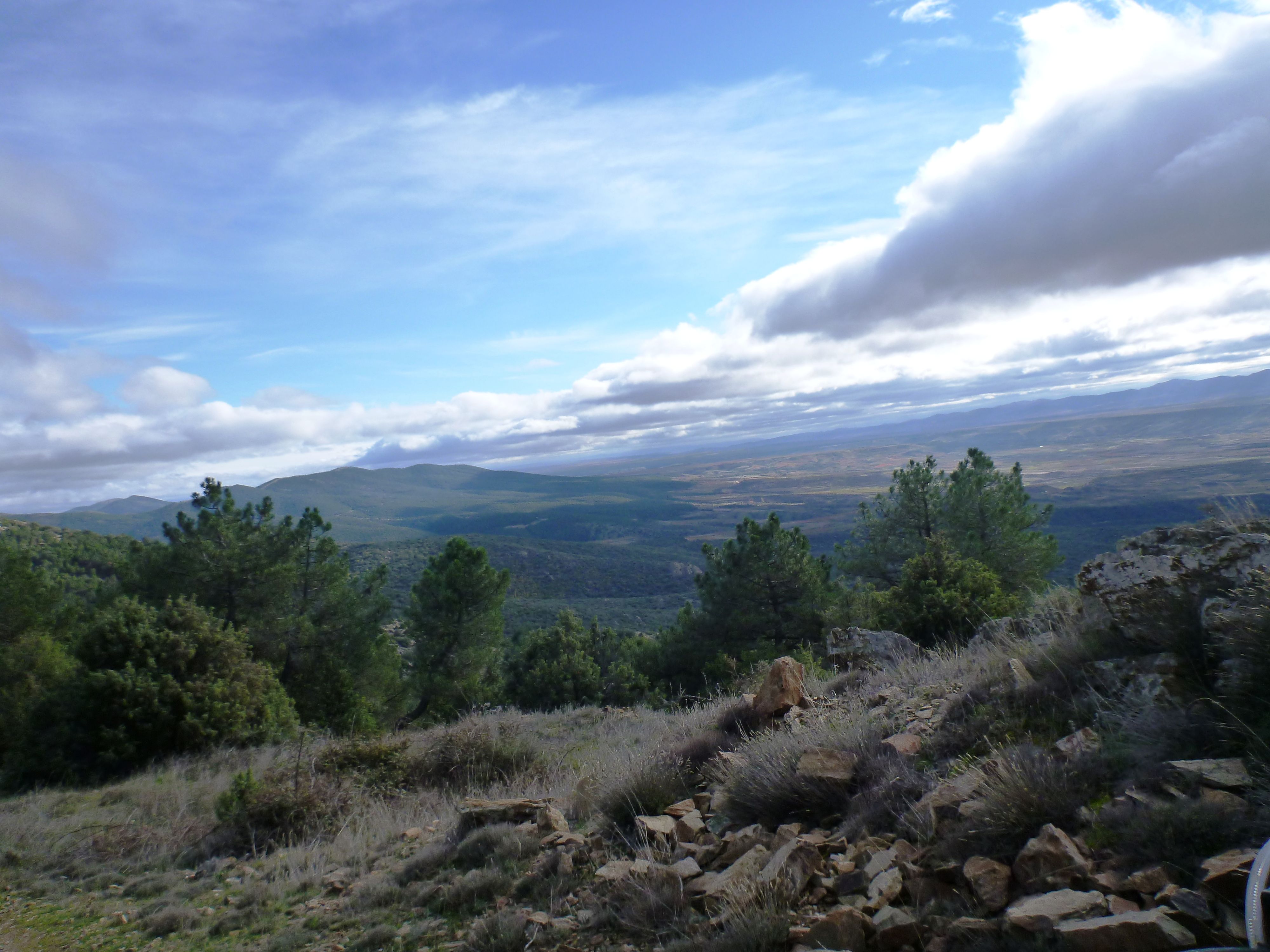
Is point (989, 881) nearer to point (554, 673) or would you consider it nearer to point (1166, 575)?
point (1166, 575)

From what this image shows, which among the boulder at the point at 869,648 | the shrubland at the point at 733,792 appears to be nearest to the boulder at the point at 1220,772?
the shrubland at the point at 733,792

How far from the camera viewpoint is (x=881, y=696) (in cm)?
635

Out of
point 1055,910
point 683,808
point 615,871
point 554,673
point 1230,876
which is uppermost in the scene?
point 1230,876

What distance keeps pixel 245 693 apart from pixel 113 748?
235 centimetres

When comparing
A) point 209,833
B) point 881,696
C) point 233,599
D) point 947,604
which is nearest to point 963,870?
point 881,696

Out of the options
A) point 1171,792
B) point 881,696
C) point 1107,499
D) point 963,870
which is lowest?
point 1107,499

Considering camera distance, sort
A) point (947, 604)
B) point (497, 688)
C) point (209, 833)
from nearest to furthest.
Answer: point (209, 833), point (947, 604), point (497, 688)

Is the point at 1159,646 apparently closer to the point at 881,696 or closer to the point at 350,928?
the point at 881,696

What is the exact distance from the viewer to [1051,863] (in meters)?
2.87

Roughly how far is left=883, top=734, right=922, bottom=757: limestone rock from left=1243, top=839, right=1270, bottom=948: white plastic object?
7.49 feet

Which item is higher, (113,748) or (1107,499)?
(113,748)

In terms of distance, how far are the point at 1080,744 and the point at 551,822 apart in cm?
403

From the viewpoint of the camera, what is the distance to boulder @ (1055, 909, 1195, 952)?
2301 mm

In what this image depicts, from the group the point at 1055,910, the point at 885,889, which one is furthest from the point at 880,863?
the point at 1055,910
